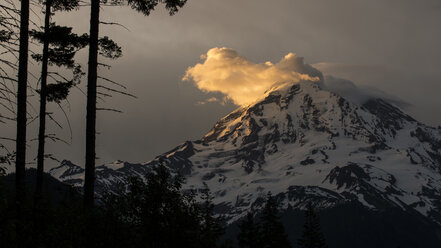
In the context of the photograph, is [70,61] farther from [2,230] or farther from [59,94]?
[2,230]

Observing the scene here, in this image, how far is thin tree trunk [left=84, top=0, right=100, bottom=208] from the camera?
68.7ft

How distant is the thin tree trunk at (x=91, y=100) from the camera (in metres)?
21.0

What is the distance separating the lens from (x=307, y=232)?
335 ft

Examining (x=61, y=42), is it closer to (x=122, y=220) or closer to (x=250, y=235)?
(x=122, y=220)

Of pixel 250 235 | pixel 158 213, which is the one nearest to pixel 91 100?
pixel 158 213

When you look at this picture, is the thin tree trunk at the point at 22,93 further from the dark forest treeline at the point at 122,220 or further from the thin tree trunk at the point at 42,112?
the thin tree trunk at the point at 42,112

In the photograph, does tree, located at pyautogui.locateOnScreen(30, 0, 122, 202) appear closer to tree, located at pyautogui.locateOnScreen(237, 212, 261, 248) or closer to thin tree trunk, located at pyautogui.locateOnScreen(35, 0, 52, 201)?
thin tree trunk, located at pyautogui.locateOnScreen(35, 0, 52, 201)

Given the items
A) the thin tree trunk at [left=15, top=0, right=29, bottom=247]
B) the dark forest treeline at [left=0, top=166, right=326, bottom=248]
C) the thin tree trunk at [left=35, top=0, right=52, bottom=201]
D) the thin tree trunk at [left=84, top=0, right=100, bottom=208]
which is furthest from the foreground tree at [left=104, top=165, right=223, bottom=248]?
the thin tree trunk at [left=35, top=0, right=52, bottom=201]

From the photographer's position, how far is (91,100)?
21234 mm

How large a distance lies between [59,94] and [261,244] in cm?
5608

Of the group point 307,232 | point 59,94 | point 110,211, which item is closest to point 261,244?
point 307,232

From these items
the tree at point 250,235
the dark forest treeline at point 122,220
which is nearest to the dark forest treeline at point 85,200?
the dark forest treeline at point 122,220

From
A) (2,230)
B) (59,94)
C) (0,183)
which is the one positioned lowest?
(2,230)

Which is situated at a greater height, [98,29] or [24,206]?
[98,29]
